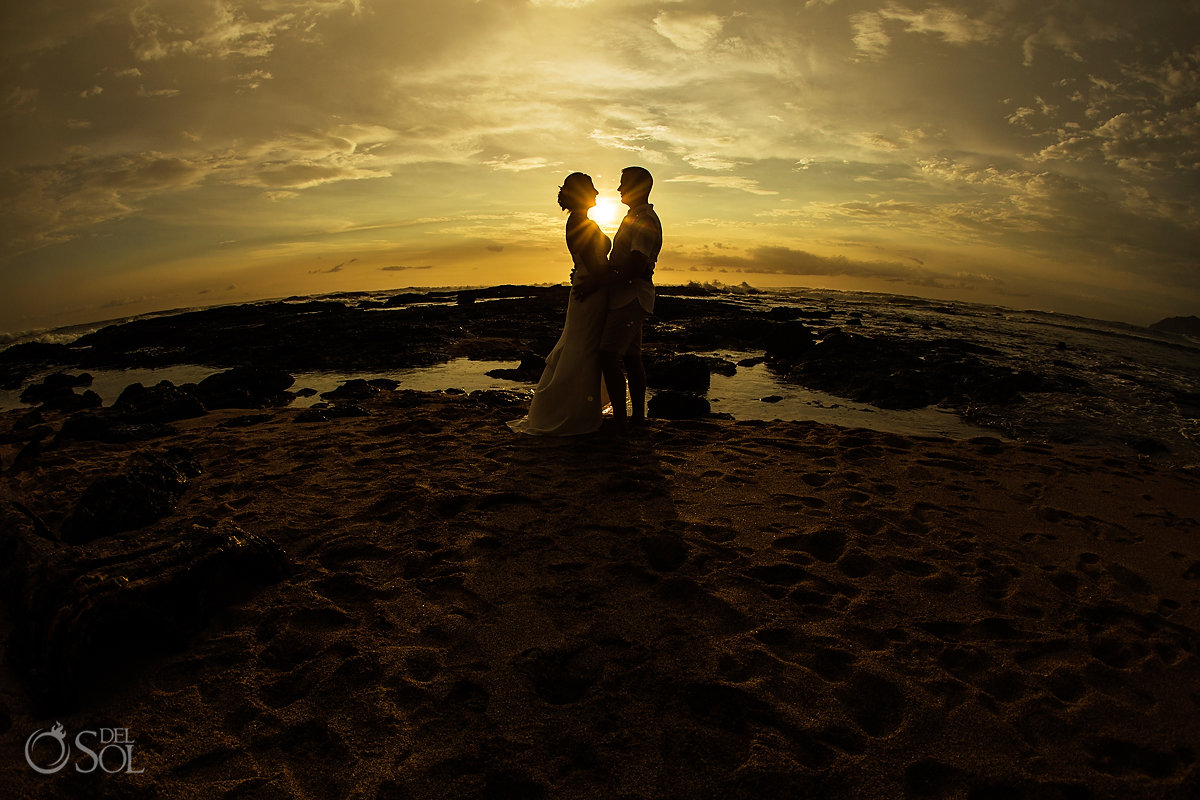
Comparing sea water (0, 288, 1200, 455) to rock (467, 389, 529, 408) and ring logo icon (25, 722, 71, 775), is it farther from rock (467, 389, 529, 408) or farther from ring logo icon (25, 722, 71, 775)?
ring logo icon (25, 722, 71, 775)

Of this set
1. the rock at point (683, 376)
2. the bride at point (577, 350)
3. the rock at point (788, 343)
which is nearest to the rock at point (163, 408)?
the bride at point (577, 350)

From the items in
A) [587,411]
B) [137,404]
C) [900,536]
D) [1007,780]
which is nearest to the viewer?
[1007,780]

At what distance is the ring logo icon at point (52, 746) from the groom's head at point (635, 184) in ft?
17.2

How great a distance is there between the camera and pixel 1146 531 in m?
4.20

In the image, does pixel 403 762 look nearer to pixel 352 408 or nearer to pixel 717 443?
pixel 717 443

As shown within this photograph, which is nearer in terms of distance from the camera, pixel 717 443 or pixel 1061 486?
pixel 1061 486

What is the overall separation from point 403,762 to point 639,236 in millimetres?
4554

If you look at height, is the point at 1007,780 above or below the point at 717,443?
below

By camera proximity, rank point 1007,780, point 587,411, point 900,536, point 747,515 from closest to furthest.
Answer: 1. point 1007,780
2. point 900,536
3. point 747,515
4. point 587,411

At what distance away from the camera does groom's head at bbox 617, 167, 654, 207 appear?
5.39 metres

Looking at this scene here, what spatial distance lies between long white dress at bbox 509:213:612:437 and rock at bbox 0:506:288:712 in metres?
3.40

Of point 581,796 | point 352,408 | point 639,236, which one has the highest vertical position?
point 639,236

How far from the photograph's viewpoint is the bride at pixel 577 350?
548cm

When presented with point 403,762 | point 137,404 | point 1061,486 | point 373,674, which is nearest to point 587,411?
point 373,674
